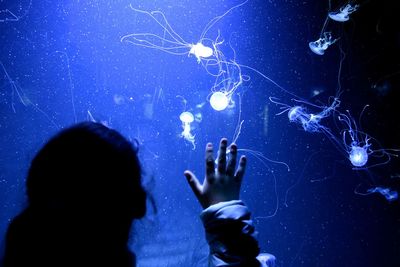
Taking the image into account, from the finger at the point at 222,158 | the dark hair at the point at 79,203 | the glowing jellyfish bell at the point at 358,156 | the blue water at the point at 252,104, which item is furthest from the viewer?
the glowing jellyfish bell at the point at 358,156

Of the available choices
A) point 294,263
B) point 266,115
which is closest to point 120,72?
point 266,115

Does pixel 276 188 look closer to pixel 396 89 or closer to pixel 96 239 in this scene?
pixel 396 89

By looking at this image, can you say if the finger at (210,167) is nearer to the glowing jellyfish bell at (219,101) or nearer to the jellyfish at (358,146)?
the glowing jellyfish bell at (219,101)

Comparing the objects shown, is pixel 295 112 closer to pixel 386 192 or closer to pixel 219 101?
pixel 219 101

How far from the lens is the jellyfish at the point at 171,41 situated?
3309 millimetres

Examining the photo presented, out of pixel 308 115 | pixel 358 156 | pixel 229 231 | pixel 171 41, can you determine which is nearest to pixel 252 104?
pixel 308 115

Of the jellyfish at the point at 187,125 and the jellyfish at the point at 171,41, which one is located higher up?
the jellyfish at the point at 171,41

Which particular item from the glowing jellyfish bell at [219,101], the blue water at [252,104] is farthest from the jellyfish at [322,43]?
the glowing jellyfish bell at [219,101]

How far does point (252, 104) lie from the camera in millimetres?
3367

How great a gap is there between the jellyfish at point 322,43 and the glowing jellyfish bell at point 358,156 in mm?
1060

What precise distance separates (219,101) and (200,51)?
1.84 ft

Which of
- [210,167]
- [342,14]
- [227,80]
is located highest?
[342,14]

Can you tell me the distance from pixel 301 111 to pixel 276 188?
2.84 ft

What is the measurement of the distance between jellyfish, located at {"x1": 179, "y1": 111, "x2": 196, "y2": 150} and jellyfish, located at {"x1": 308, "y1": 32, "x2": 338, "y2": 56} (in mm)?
1456
